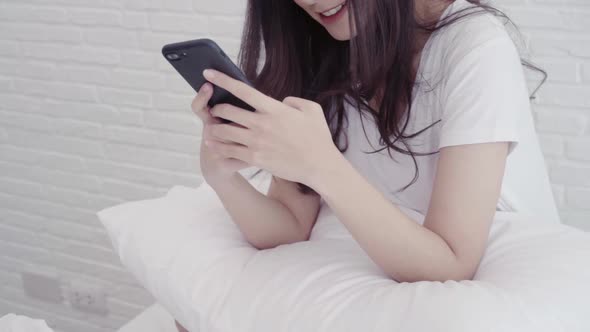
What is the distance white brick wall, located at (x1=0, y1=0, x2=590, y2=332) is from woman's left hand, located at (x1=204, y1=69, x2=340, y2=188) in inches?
31.8

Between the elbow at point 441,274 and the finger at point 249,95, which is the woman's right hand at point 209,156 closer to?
the finger at point 249,95

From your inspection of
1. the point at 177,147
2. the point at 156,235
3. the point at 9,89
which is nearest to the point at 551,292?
the point at 156,235

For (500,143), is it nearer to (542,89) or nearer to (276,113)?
(276,113)

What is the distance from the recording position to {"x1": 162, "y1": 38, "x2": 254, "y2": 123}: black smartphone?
2.63 feet

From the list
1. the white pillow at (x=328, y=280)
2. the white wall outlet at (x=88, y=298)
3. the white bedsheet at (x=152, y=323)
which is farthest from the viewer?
the white wall outlet at (x=88, y=298)

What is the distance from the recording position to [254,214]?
109 cm

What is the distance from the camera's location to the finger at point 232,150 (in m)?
0.86

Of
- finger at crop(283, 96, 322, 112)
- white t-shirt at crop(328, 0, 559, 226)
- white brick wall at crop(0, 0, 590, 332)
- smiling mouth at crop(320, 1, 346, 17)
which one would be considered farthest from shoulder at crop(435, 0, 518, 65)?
white brick wall at crop(0, 0, 590, 332)

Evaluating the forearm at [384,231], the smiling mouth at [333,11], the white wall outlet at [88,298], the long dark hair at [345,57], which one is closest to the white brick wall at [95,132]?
the white wall outlet at [88,298]

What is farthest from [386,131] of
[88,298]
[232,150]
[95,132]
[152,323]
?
[88,298]

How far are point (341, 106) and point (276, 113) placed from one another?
40 centimetres

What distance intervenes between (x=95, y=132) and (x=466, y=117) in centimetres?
143

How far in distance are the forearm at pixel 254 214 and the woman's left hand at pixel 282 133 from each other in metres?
0.24

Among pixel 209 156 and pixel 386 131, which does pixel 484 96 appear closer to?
pixel 386 131
